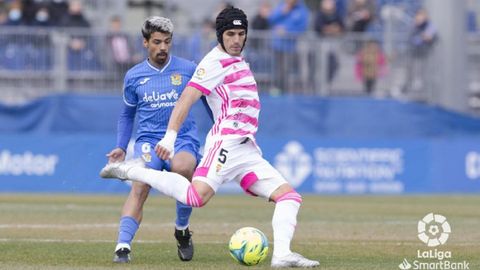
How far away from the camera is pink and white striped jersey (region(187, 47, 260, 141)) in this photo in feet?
35.4

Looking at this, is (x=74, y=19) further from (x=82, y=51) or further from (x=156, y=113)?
(x=156, y=113)

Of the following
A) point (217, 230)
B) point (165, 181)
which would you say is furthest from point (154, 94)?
point (217, 230)

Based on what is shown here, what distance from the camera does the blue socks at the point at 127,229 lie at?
11.2m

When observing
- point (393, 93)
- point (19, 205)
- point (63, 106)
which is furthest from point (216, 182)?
point (393, 93)

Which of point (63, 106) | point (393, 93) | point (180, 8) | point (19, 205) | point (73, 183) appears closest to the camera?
point (19, 205)

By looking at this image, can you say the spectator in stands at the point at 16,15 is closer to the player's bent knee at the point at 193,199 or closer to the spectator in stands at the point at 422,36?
the spectator in stands at the point at 422,36

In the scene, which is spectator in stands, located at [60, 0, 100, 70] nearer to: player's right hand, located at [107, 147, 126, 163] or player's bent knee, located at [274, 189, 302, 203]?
player's right hand, located at [107, 147, 126, 163]

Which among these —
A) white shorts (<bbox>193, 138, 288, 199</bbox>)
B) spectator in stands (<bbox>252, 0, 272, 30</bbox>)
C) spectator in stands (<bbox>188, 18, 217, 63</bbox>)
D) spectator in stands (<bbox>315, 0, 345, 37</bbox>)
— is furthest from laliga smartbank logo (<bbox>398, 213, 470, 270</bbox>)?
spectator in stands (<bbox>315, 0, 345, 37</bbox>)

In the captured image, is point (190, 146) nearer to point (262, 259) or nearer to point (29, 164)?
point (262, 259)

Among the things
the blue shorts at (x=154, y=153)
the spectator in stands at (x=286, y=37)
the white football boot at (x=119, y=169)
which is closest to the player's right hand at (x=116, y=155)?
Answer: the blue shorts at (x=154, y=153)

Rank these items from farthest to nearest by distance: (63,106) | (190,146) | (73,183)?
(63,106), (73,183), (190,146)

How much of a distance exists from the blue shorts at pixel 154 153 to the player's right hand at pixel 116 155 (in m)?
0.12

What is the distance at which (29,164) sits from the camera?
25.9 metres

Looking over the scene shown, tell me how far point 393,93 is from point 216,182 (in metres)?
19.5
